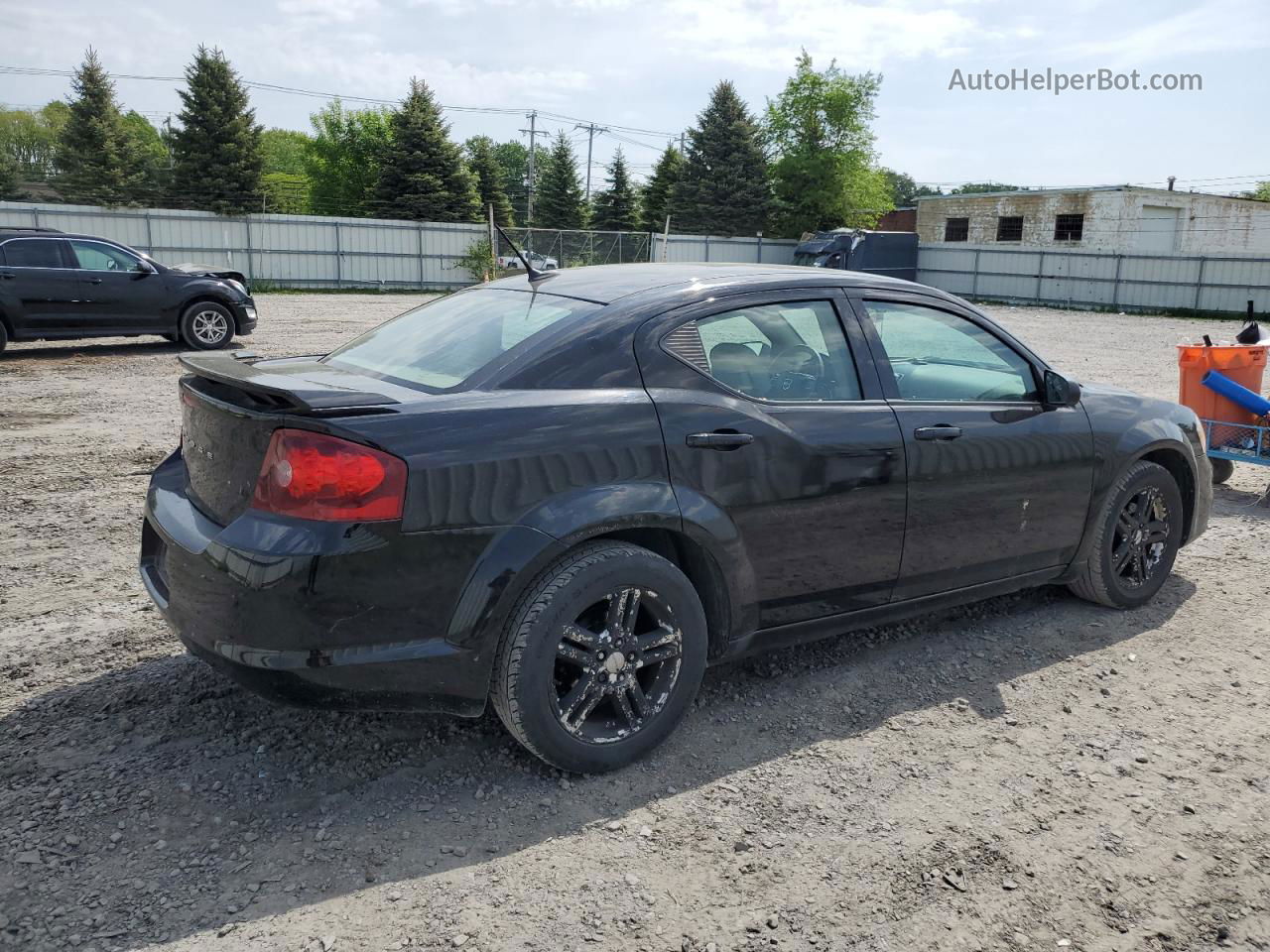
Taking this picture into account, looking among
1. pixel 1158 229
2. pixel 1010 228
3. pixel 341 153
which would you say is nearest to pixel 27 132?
pixel 341 153

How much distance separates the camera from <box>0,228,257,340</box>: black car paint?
42.3 ft

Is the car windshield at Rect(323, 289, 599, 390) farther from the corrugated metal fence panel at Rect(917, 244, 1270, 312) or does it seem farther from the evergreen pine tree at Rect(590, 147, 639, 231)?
the evergreen pine tree at Rect(590, 147, 639, 231)

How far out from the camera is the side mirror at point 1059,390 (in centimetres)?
425

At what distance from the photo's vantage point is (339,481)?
8.96ft

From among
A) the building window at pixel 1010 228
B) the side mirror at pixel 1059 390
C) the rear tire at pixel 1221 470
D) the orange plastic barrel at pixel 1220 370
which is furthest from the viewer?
the building window at pixel 1010 228

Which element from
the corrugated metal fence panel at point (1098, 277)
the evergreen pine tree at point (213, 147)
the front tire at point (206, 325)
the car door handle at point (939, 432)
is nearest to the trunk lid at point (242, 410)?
the car door handle at point (939, 432)

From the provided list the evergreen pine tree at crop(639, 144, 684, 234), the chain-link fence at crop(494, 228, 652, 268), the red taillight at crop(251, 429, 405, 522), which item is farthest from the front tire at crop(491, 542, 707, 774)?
the evergreen pine tree at crop(639, 144, 684, 234)

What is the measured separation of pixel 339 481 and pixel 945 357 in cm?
265

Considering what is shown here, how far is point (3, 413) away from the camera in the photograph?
30.6ft

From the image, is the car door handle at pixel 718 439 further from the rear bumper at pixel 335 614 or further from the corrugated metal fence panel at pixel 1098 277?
the corrugated metal fence panel at pixel 1098 277

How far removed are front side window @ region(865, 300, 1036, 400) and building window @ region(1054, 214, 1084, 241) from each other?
4367cm

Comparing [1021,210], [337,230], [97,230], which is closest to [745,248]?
[1021,210]

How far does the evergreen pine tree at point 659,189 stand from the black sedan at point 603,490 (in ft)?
177

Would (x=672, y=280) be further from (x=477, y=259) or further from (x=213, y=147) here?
(x=213, y=147)
